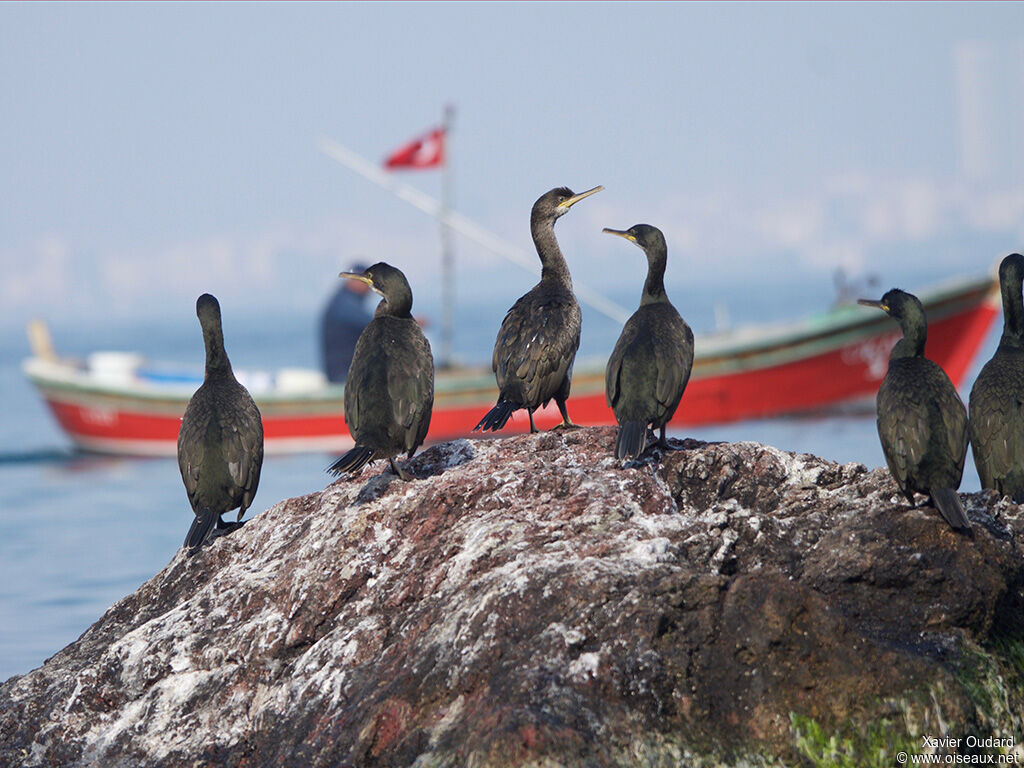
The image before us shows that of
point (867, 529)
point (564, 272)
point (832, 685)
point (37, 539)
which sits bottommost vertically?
point (37, 539)

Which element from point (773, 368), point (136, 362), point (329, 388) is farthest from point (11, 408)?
point (773, 368)

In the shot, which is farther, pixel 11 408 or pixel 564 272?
pixel 11 408

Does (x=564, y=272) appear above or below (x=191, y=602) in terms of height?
above

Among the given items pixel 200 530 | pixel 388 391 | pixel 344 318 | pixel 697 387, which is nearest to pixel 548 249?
pixel 388 391

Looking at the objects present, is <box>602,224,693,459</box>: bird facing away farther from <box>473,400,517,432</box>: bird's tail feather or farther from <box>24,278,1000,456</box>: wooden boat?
<box>24,278,1000,456</box>: wooden boat

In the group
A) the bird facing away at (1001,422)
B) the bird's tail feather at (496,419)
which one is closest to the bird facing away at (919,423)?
the bird facing away at (1001,422)

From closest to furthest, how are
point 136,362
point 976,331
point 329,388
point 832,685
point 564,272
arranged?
point 832,685 < point 564,272 < point 329,388 < point 976,331 < point 136,362

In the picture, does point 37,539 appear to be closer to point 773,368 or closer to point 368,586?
point 773,368

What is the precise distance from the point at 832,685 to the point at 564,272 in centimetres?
323

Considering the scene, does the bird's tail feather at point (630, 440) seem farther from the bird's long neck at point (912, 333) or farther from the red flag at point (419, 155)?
the red flag at point (419, 155)

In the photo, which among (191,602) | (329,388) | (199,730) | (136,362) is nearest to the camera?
(199,730)

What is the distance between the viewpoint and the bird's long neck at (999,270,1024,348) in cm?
574

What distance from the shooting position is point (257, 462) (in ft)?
19.1

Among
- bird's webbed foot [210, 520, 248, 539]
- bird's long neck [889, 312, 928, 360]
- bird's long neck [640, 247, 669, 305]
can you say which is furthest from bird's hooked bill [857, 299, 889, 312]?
bird's webbed foot [210, 520, 248, 539]
